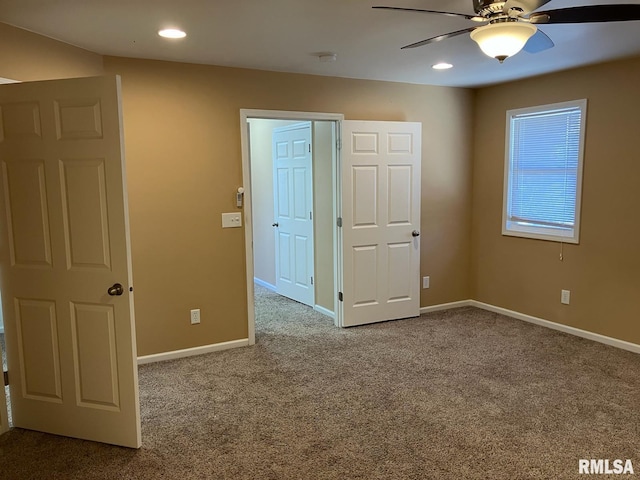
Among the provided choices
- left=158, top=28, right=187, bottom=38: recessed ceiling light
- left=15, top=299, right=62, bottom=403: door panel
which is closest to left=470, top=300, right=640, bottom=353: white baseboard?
left=158, top=28, right=187, bottom=38: recessed ceiling light

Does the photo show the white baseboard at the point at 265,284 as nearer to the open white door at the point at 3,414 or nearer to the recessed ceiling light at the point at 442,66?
the recessed ceiling light at the point at 442,66

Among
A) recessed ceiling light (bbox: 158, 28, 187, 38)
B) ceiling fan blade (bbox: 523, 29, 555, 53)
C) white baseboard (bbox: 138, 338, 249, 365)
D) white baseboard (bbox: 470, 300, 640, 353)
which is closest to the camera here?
ceiling fan blade (bbox: 523, 29, 555, 53)

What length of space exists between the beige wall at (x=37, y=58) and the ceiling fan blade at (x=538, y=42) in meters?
Result: 2.89

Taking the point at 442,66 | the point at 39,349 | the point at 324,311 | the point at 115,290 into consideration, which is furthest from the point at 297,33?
the point at 324,311

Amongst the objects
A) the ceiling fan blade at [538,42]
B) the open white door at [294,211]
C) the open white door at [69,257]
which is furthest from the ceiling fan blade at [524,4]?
the open white door at [294,211]

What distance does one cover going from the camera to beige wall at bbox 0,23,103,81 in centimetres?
272

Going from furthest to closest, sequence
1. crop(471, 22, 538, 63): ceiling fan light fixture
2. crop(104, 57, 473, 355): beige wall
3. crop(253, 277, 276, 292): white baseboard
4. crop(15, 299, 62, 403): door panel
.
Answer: crop(253, 277, 276, 292): white baseboard
crop(104, 57, 473, 355): beige wall
crop(15, 299, 62, 403): door panel
crop(471, 22, 538, 63): ceiling fan light fixture

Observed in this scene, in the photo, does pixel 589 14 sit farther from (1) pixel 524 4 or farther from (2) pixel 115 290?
(2) pixel 115 290

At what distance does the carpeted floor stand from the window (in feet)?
3.59

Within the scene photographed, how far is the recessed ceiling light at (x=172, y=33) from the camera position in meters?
2.90

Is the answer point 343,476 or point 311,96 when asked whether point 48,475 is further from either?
point 311,96

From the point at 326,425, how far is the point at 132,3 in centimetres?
261

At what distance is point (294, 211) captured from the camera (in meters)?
5.58

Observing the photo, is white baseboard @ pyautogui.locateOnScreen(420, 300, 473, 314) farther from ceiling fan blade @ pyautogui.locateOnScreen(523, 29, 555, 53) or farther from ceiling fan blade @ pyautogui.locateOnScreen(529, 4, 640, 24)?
ceiling fan blade @ pyautogui.locateOnScreen(529, 4, 640, 24)
